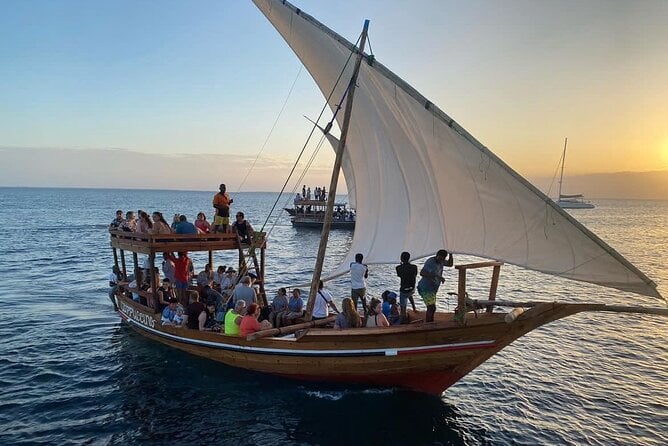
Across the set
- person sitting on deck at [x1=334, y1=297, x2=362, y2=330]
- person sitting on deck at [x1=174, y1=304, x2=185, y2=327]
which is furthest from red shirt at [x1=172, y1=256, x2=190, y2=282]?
person sitting on deck at [x1=334, y1=297, x2=362, y2=330]

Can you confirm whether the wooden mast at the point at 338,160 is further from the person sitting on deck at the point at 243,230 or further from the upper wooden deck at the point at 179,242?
the person sitting on deck at the point at 243,230

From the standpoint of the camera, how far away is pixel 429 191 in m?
11.7

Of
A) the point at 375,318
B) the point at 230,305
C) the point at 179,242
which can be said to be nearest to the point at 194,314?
the point at 230,305

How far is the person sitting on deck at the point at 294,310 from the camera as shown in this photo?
569 inches

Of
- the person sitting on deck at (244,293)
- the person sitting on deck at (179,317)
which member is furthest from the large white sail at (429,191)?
the person sitting on deck at (179,317)

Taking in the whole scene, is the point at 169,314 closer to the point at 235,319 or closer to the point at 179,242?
the point at 179,242

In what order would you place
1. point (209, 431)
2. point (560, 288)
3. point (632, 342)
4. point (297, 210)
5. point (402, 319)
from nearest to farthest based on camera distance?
point (209, 431) → point (402, 319) → point (632, 342) → point (560, 288) → point (297, 210)

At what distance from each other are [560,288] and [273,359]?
27467 millimetres

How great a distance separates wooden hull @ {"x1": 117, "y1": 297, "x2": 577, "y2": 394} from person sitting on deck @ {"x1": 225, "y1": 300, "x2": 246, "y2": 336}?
221 millimetres

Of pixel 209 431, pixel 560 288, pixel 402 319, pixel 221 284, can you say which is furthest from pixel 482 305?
pixel 560 288

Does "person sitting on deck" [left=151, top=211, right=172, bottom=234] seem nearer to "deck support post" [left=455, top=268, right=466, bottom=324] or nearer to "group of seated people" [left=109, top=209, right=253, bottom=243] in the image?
"group of seated people" [left=109, top=209, right=253, bottom=243]

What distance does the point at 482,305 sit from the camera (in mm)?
11188

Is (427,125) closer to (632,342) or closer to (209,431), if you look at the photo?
(209,431)

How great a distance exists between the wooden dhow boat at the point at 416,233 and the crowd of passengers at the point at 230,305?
1.81 ft
